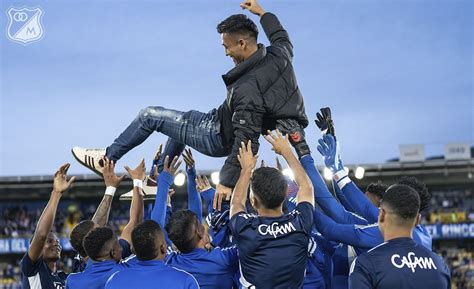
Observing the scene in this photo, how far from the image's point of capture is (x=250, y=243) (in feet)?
14.8

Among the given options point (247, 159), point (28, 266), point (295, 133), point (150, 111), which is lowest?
point (28, 266)

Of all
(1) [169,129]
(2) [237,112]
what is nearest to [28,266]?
(1) [169,129]

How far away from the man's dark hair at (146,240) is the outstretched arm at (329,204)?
4.39 ft

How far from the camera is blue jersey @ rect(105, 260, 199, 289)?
439 cm

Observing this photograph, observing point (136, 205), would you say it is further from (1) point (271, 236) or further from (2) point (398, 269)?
(2) point (398, 269)

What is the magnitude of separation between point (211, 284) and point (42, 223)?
163 centimetres

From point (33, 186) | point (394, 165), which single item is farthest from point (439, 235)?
point (33, 186)

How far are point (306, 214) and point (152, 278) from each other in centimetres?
111

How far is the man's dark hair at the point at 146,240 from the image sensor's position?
4535mm

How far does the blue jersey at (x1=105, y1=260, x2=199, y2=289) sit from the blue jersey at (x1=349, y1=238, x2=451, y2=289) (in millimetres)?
1135

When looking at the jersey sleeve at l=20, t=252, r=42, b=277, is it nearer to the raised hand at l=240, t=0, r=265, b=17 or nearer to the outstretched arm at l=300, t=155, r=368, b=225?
→ the outstretched arm at l=300, t=155, r=368, b=225

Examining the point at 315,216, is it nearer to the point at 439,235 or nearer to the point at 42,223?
the point at 42,223

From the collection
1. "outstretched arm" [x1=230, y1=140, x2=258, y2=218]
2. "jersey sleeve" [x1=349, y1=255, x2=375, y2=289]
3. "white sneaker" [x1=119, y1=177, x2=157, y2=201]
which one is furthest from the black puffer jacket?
"jersey sleeve" [x1=349, y1=255, x2=375, y2=289]

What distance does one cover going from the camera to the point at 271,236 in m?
4.48
